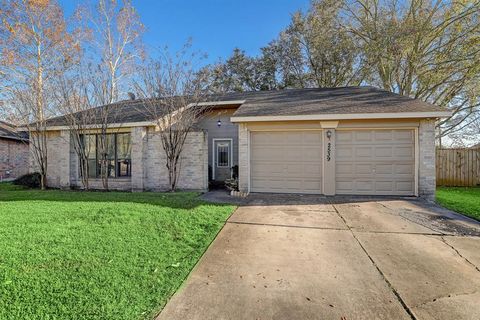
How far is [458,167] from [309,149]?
8.60 m

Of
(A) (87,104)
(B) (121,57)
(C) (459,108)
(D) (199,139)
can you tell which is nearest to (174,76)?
(D) (199,139)

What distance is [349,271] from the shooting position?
3.41 metres

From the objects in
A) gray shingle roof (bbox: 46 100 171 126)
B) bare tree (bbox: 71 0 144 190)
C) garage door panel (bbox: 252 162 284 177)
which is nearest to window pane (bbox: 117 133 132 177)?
gray shingle roof (bbox: 46 100 171 126)

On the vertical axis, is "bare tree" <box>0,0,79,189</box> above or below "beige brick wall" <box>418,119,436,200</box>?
above

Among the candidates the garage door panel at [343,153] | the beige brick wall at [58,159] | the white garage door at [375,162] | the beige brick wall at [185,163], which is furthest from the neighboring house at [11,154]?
the white garage door at [375,162]

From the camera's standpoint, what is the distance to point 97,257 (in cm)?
364

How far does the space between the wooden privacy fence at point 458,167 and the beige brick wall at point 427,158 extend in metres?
5.68

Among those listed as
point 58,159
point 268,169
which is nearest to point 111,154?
point 58,159

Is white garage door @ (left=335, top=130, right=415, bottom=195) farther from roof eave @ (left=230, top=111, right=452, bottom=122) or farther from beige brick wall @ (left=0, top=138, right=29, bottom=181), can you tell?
beige brick wall @ (left=0, top=138, right=29, bottom=181)

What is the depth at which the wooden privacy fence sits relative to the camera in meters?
11.9

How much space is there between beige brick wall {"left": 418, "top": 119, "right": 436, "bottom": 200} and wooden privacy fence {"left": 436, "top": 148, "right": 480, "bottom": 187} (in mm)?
5677

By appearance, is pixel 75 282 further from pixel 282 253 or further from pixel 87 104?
pixel 87 104

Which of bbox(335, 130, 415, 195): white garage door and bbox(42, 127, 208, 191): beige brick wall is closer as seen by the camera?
bbox(335, 130, 415, 195): white garage door

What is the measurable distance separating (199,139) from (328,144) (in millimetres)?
4798
